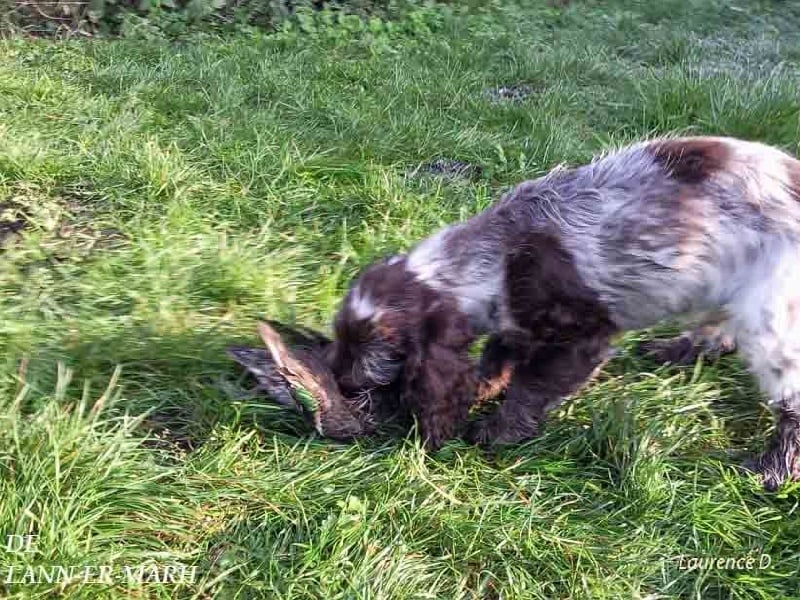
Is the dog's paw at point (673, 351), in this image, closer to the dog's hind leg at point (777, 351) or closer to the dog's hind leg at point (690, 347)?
the dog's hind leg at point (690, 347)

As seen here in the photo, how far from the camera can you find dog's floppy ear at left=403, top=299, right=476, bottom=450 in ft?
10.8

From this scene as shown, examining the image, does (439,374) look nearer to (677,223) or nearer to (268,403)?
(268,403)

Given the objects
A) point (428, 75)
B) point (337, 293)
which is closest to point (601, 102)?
point (428, 75)

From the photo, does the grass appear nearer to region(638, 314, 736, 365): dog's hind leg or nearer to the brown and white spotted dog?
region(638, 314, 736, 365): dog's hind leg

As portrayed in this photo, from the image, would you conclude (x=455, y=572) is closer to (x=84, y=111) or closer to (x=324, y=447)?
(x=324, y=447)

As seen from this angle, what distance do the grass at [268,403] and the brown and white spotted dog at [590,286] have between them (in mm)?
263

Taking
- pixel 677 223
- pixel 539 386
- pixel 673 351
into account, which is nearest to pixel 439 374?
pixel 539 386

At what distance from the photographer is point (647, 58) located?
840 cm

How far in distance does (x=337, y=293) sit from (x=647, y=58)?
5.51 meters

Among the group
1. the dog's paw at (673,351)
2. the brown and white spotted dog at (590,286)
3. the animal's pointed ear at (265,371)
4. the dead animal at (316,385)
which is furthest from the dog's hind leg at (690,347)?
the animal's pointed ear at (265,371)

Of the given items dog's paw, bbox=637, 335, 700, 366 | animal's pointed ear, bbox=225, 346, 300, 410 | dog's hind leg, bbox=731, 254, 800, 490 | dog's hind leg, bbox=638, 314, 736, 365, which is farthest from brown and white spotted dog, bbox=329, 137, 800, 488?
dog's paw, bbox=637, 335, 700, 366

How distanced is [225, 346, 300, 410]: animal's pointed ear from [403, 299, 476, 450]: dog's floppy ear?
48 cm

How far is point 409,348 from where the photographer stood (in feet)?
10.8

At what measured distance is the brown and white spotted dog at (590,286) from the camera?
127 inches
